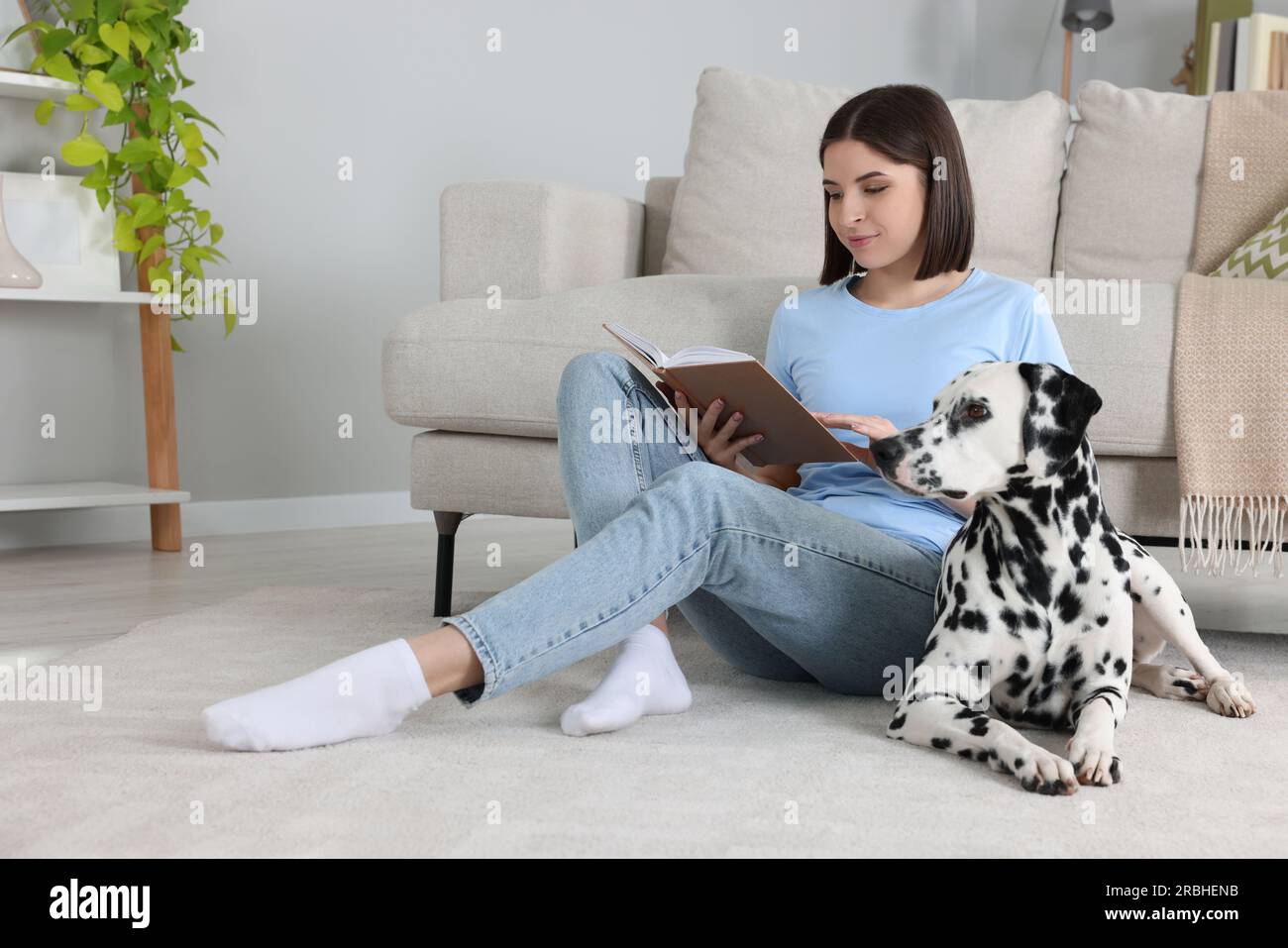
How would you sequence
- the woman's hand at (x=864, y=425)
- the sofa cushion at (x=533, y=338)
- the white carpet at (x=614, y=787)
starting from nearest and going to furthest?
1. the white carpet at (x=614, y=787)
2. the woman's hand at (x=864, y=425)
3. the sofa cushion at (x=533, y=338)

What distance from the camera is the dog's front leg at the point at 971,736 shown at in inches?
48.9

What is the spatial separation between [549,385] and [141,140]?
1533 mm

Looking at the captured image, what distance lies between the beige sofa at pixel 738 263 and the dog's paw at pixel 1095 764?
0.76 m

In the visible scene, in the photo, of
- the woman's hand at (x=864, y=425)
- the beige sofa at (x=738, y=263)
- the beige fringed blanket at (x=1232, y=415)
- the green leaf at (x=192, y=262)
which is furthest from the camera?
the green leaf at (x=192, y=262)

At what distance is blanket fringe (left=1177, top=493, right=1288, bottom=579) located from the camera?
72.8 inches

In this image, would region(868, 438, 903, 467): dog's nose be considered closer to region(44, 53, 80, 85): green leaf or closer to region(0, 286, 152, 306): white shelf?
region(0, 286, 152, 306): white shelf

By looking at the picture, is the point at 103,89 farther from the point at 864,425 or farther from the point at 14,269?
the point at 864,425

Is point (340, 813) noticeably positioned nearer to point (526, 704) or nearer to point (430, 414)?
point (526, 704)

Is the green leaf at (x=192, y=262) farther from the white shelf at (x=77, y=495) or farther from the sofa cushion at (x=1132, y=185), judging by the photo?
the sofa cushion at (x=1132, y=185)

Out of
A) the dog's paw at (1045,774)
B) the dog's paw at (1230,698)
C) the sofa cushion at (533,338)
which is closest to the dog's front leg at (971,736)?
the dog's paw at (1045,774)

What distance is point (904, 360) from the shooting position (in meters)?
1.63

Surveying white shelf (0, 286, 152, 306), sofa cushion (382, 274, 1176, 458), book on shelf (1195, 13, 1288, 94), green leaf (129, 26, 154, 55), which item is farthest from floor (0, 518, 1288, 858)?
book on shelf (1195, 13, 1288, 94)
